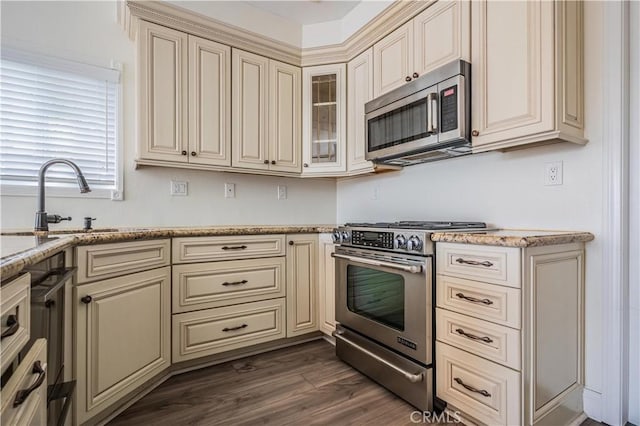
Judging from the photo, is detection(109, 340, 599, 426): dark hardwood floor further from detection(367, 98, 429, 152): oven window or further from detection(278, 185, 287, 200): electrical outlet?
detection(367, 98, 429, 152): oven window

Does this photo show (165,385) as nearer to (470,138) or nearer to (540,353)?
(540,353)

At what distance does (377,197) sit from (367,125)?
2.25 feet

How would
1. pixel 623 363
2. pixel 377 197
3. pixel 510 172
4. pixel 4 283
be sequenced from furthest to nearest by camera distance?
1. pixel 377 197
2. pixel 510 172
3. pixel 623 363
4. pixel 4 283

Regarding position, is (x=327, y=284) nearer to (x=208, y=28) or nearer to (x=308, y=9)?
(x=208, y=28)

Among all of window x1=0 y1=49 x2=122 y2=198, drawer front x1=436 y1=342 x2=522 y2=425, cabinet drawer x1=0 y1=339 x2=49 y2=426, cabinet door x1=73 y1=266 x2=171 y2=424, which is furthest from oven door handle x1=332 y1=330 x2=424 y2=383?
window x1=0 y1=49 x2=122 y2=198

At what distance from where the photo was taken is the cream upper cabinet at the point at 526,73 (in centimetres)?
143

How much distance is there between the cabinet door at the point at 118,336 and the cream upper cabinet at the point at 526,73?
1.95 m

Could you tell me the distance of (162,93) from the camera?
2.20m

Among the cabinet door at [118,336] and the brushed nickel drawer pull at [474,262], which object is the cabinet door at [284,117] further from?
the brushed nickel drawer pull at [474,262]

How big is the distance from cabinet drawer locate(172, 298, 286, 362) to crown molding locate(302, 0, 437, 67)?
6.52 ft

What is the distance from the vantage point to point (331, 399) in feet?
5.68

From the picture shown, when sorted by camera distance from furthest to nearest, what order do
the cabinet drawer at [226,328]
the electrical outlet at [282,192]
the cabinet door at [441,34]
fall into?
the electrical outlet at [282,192] < the cabinet drawer at [226,328] < the cabinet door at [441,34]

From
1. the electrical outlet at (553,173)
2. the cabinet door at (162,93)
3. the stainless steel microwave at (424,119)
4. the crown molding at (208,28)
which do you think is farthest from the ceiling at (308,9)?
the electrical outlet at (553,173)

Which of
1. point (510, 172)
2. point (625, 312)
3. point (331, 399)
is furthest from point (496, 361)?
point (510, 172)
